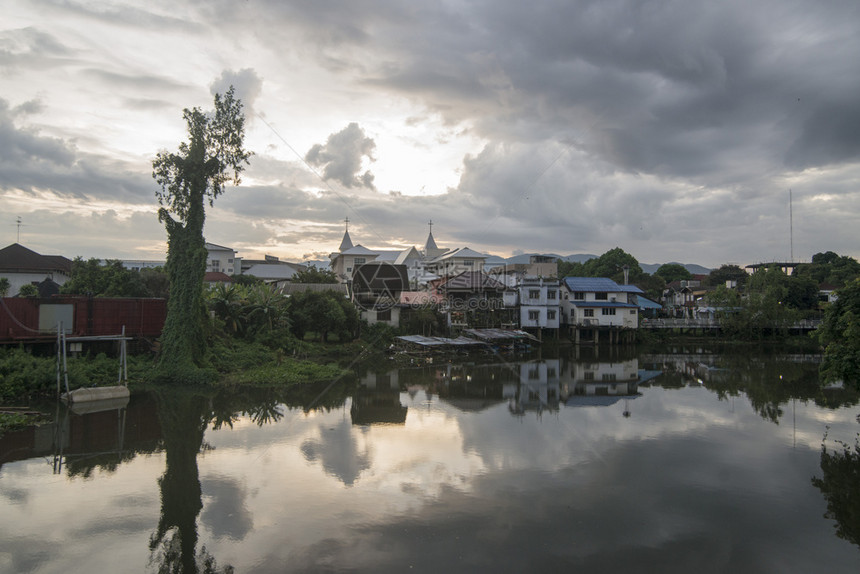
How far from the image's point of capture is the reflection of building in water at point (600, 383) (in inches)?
842

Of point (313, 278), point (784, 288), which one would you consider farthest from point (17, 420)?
point (784, 288)

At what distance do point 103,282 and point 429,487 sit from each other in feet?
107

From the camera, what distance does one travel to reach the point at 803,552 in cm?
868

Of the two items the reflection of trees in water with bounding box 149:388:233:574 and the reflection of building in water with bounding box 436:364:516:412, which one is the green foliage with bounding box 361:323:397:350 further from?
the reflection of trees in water with bounding box 149:388:233:574

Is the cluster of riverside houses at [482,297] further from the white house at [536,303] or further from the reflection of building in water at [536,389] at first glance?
the reflection of building in water at [536,389]

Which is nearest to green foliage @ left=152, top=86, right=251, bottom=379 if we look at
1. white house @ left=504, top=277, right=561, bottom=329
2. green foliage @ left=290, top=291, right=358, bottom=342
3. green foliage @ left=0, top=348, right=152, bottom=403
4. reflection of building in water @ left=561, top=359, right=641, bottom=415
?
green foliage @ left=0, top=348, right=152, bottom=403

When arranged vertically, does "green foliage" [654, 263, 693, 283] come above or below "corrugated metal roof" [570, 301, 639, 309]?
above

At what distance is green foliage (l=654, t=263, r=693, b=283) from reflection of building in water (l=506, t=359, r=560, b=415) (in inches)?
2211

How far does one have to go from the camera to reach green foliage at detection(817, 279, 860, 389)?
44.2 feet

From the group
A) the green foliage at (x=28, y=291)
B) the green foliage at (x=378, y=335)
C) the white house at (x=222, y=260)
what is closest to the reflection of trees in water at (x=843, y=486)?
the green foliage at (x=378, y=335)

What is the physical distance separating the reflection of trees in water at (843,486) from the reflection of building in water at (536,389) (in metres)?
8.33

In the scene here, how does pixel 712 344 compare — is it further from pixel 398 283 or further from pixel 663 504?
pixel 663 504

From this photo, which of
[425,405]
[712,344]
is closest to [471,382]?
[425,405]

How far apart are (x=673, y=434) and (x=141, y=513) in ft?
48.2
